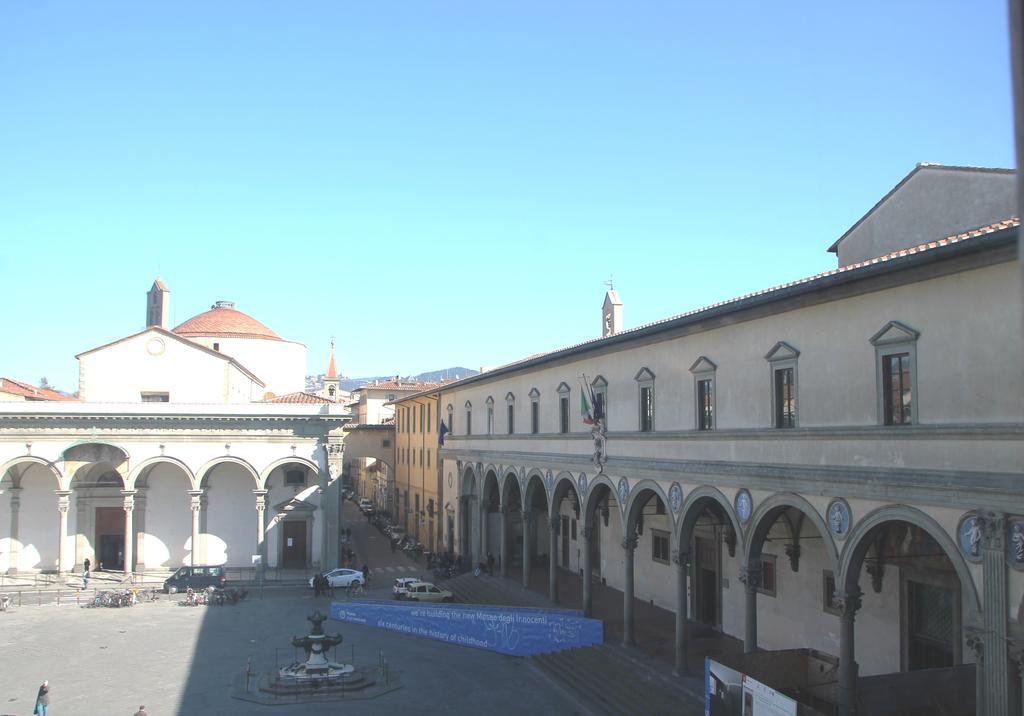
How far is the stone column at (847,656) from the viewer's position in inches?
563

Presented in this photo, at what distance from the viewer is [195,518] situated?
3750 cm

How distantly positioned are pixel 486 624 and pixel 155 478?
66.0 ft

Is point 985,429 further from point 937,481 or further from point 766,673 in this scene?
point 766,673

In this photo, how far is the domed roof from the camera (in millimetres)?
54250

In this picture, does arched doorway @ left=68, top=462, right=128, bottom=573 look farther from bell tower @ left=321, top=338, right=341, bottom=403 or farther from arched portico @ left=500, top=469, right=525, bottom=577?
bell tower @ left=321, top=338, right=341, bottom=403

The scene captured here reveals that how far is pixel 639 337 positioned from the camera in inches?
868

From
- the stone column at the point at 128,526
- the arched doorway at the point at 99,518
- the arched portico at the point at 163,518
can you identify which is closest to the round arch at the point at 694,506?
the arched portico at the point at 163,518

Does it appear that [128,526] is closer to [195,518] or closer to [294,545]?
[195,518]

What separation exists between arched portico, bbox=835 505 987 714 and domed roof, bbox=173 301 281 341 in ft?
150

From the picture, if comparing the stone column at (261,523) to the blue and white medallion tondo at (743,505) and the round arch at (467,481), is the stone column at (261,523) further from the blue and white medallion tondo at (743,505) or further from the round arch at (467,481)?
the blue and white medallion tondo at (743,505)

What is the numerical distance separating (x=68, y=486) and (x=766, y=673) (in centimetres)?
3216

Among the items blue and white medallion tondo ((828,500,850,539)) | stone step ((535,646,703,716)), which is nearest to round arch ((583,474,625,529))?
stone step ((535,646,703,716))

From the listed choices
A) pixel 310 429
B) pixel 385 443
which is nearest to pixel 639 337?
pixel 310 429

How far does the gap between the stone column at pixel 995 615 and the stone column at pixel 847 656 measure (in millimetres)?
2903
